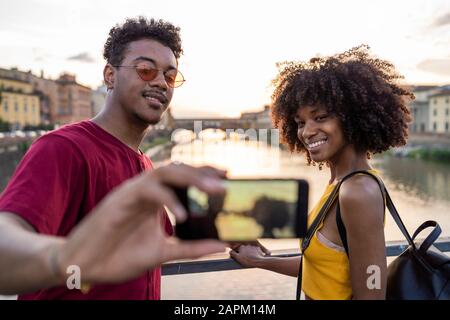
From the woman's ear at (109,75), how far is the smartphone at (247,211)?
68 centimetres

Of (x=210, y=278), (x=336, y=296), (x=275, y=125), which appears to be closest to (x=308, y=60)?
(x=275, y=125)

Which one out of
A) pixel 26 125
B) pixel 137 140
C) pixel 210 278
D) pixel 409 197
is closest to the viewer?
pixel 137 140

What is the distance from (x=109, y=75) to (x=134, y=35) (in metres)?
0.13

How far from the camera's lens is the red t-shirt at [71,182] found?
73cm

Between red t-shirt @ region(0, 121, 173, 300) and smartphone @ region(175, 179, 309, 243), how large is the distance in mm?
289

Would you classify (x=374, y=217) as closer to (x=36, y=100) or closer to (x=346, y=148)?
(x=346, y=148)

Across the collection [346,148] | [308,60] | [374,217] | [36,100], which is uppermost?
[36,100]

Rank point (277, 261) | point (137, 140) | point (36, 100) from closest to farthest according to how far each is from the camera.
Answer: point (137, 140) → point (277, 261) → point (36, 100)

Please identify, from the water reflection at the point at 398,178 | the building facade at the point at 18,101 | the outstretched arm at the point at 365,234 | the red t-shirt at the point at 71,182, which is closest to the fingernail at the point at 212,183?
the red t-shirt at the point at 71,182

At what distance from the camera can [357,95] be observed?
1.21 m

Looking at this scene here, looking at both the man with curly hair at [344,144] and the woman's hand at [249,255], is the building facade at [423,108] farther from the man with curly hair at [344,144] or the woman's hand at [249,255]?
the woman's hand at [249,255]

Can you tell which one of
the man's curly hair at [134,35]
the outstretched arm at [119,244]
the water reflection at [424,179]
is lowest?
the water reflection at [424,179]
